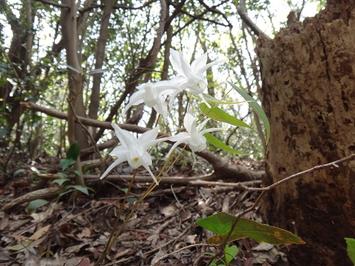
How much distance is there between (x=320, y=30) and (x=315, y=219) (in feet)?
2.11

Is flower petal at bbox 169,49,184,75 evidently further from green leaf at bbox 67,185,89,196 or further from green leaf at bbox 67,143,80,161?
green leaf at bbox 67,143,80,161

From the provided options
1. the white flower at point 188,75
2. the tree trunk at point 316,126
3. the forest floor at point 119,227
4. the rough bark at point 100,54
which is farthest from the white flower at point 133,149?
the rough bark at point 100,54

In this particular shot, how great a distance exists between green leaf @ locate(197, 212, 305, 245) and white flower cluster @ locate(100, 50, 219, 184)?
26cm

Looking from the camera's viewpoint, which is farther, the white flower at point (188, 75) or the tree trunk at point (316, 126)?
the tree trunk at point (316, 126)

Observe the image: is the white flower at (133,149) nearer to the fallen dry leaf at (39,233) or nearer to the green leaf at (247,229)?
the green leaf at (247,229)

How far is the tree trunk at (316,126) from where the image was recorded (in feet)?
4.46

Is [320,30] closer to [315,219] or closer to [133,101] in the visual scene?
[315,219]

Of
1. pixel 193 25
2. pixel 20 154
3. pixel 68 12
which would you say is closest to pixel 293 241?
pixel 68 12

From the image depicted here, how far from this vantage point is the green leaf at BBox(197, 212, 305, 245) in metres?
1.00

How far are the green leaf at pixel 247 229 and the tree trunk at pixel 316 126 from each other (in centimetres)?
44

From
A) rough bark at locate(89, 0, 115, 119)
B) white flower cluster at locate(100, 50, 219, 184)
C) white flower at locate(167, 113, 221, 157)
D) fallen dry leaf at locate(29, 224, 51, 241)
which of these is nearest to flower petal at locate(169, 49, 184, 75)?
white flower cluster at locate(100, 50, 219, 184)

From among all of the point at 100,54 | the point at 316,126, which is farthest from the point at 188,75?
the point at 100,54

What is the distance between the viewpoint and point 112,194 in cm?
267

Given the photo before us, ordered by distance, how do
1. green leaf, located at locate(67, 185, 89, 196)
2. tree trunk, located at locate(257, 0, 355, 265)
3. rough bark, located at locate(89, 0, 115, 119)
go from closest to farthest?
tree trunk, located at locate(257, 0, 355, 265), green leaf, located at locate(67, 185, 89, 196), rough bark, located at locate(89, 0, 115, 119)
